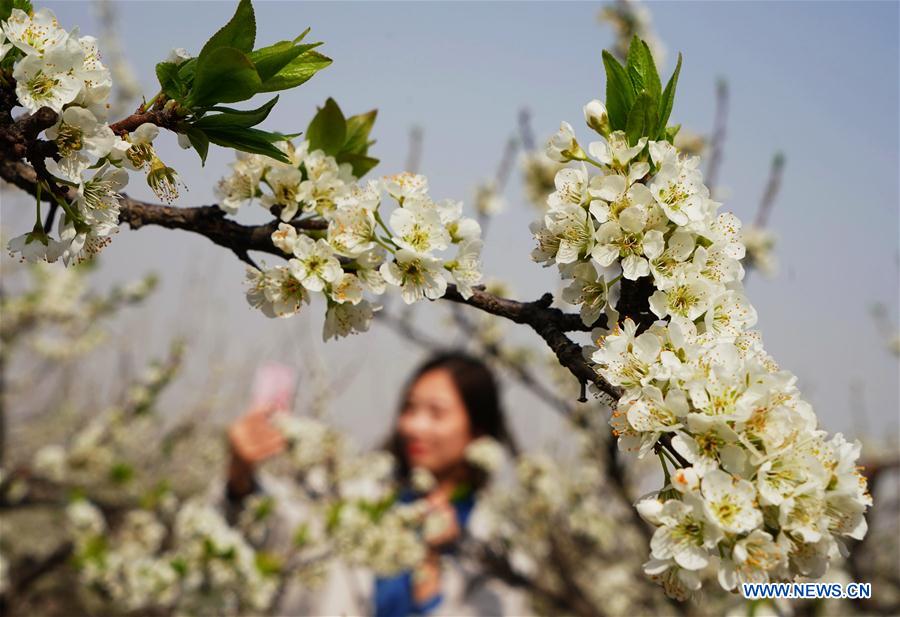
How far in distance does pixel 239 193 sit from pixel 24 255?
0.27m

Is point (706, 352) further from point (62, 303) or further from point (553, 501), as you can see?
point (62, 303)

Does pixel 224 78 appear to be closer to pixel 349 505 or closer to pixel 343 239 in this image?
pixel 343 239

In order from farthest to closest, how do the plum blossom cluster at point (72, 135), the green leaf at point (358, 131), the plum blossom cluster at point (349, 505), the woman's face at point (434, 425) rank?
the woman's face at point (434, 425), the plum blossom cluster at point (349, 505), the green leaf at point (358, 131), the plum blossom cluster at point (72, 135)

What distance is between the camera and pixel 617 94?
90 cm

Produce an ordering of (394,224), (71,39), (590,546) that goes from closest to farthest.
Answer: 1. (71,39)
2. (394,224)
3. (590,546)

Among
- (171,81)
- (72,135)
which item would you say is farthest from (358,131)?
(72,135)

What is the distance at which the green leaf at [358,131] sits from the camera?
1025 mm

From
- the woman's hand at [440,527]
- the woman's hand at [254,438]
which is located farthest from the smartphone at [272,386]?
the woman's hand at [440,527]

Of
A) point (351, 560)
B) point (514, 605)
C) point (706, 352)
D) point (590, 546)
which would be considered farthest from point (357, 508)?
point (590, 546)

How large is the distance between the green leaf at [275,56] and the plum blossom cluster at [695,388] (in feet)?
1.17

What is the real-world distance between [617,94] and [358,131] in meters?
0.38

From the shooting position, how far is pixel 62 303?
5.01 meters

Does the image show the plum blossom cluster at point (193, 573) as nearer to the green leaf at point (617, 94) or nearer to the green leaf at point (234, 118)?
the green leaf at point (234, 118)

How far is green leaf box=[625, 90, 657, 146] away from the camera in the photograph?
0.86m
